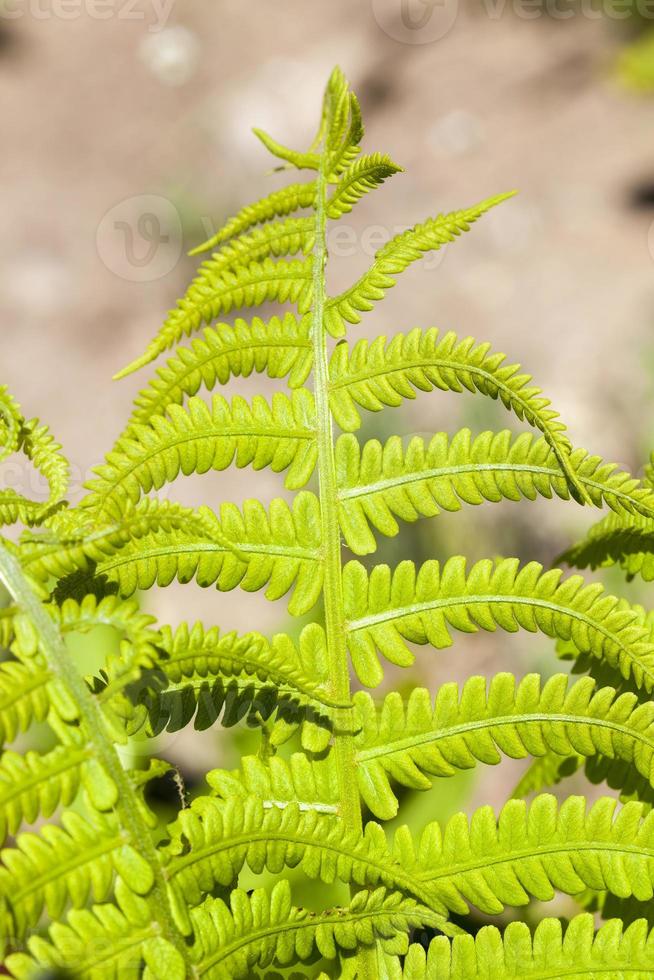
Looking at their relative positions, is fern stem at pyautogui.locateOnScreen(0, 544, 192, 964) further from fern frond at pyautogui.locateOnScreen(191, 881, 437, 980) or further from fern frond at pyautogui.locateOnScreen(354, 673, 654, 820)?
fern frond at pyautogui.locateOnScreen(354, 673, 654, 820)

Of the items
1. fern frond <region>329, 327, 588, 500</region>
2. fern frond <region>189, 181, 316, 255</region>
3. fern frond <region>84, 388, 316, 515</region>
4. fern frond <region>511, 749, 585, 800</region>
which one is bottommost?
fern frond <region>511, 749, 585, 800</region>

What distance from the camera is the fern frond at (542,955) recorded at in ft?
2.82

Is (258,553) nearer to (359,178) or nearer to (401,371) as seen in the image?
→ (401,371)

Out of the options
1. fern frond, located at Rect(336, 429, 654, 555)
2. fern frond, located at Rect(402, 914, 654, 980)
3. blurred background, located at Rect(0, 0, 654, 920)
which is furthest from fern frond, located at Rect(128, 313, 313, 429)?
blurred background, located at Rect(0, 0, 654, 920)

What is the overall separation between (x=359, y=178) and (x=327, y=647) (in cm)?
49

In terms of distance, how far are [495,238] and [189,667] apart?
11.2ft

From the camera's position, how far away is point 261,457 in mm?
966

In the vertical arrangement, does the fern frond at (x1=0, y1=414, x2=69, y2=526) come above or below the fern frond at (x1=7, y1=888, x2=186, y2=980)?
above

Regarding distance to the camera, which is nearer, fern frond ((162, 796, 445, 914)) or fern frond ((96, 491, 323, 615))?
fern frond ((162, 796, 445, 914))

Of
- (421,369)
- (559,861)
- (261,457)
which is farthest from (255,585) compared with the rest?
(559,861)

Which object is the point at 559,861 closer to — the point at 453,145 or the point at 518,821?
the point at 518,821

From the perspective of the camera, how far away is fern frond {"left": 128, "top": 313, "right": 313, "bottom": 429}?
3.19ft

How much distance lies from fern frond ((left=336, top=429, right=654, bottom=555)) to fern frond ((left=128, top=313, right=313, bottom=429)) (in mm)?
105

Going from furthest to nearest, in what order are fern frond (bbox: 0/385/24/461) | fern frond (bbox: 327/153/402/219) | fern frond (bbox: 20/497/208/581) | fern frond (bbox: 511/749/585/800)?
fern frond (bbox: 511/749/585/800) < fern frond (bbox: 327/153/402/219) < fern frond (bbox: 0/385/24/461) < fern frond (bbox: 20/497/208/581)
